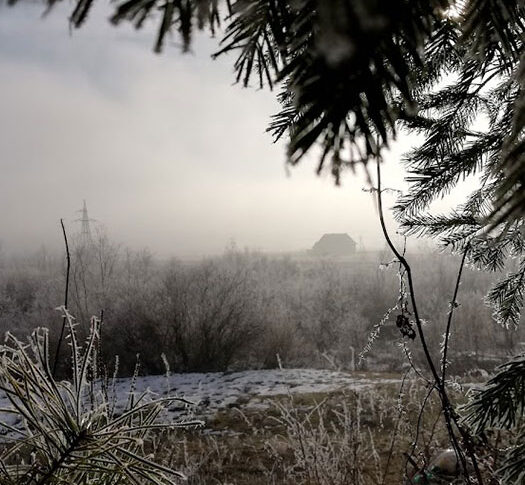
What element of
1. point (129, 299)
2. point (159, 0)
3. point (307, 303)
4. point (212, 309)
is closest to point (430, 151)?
point (159, 0)

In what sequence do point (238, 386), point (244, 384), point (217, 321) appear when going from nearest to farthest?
point (238, 386) → point (244, 384) → point (217, 321)

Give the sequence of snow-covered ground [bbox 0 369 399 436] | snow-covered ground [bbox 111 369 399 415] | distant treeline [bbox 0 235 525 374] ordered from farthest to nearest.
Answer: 1. distant treeline [bbox 0 235 525 374]
2. snow-covered ground [bbox 111 369 399 415]
3. snow-covered ground [bbox 0 369 399 436]

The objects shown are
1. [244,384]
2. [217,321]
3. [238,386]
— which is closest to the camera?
[238,386]

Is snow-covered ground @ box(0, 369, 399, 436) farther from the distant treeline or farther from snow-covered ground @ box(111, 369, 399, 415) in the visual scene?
the distant treeline

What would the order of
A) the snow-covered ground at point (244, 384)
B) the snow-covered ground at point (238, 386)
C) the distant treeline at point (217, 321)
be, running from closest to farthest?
the snow-covered ground at point (238, 386) < the snow-covered ground at point (244, 384) < the distant treeline at point (217, 321)

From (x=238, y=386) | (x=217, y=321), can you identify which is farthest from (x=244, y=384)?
(x=217, y=321)

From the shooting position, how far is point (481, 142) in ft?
5.04

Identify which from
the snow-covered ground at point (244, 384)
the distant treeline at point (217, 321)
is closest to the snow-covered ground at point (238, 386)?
the snow-covered ground at point (244, 384)

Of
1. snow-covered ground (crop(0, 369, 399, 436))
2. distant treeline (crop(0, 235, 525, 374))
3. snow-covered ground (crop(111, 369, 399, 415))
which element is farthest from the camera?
distant treeline (crop(0, 235, 525, 374))

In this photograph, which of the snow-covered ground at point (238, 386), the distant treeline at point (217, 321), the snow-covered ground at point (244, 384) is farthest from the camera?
the distant treeline at point (217, 321)

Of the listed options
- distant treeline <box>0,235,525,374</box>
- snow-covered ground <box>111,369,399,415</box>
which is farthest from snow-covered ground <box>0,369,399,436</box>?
distant treeline <box>0,235,525,374</box>

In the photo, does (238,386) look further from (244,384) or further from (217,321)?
(217,321)

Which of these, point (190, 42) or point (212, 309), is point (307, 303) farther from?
point (190, 42)

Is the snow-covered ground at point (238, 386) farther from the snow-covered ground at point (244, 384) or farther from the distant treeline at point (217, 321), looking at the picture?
the distant treeline at point (217, 321)
